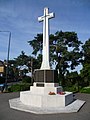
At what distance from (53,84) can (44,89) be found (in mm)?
863

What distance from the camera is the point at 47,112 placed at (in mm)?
9352

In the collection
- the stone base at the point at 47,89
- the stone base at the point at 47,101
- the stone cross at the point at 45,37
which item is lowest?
the stone base at the point at 47,101

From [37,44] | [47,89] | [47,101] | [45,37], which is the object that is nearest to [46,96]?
[47,101]

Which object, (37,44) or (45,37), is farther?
(37,44)

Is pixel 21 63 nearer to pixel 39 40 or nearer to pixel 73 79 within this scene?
pixel 39 40

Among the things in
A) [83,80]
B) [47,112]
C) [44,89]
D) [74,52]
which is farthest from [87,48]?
[47,112]

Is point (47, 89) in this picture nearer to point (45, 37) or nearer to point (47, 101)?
point (47, 101)

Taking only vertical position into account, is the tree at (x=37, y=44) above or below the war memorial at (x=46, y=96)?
above

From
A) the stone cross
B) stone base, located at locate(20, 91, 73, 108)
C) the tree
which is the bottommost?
stone base, located at locate(20, 91, 73, 108)

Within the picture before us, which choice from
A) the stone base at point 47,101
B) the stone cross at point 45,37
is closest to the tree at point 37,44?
the stone cross at point 45,37

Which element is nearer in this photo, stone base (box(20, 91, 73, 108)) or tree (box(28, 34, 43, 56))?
stone base (box(20, 91, 73, 108))

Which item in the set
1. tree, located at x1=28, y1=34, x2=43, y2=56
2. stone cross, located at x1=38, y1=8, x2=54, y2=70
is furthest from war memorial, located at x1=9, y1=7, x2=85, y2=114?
tree, located at x1=28, y1=34, x2=43, y2=56

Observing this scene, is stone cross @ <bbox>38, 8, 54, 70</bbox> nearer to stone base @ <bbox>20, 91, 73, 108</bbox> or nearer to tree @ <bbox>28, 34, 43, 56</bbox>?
stone base @ <bbox>20, 91, 73, 108</bbox>

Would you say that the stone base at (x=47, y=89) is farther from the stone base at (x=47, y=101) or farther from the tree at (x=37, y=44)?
the tree at (x=37, y=44)
